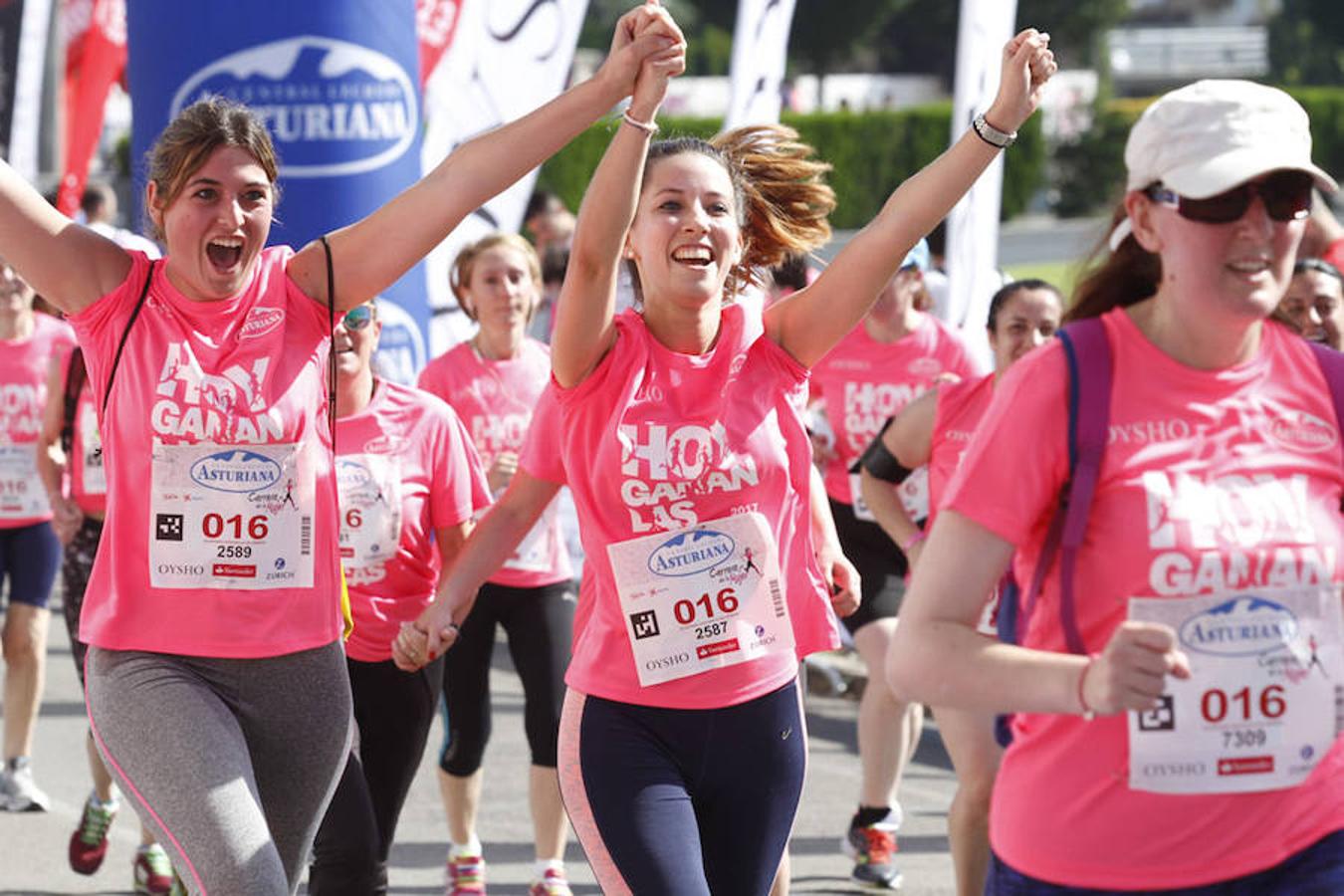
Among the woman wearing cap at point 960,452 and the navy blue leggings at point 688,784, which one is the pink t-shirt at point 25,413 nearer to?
the woman wearing cap at point 960,452

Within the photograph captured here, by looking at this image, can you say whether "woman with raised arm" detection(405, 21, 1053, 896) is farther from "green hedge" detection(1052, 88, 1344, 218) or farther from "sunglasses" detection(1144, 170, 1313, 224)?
"green hedge" detection(1052, 88, 1344, 218)

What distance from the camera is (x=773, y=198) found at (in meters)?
4.94

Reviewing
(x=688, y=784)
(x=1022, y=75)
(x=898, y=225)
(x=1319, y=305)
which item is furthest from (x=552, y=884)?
(x=1022, y=75)

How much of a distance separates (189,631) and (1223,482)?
205cm

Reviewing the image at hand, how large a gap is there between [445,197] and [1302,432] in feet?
5.88

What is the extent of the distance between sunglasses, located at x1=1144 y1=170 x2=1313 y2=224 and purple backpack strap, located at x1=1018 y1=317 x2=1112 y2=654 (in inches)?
8.2

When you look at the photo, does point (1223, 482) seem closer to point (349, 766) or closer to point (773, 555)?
point (773, 555)

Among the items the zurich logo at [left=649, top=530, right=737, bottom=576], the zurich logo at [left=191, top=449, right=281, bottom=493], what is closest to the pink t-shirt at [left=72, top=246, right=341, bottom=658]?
the zurich logo at [left=191, top=449, right=281, bottom=493]

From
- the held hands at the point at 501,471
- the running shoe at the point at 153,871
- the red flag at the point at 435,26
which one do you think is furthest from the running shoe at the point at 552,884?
the red flag at the point at 435,26

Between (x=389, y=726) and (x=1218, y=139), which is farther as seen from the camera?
(x=389, y=726)

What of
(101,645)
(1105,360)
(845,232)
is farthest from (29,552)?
(845,232)

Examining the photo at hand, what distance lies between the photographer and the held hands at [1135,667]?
9.10 feet

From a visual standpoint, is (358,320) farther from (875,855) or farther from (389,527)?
(875,855)

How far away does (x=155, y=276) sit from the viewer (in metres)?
4.41
